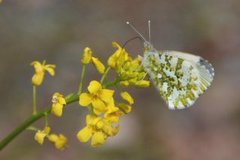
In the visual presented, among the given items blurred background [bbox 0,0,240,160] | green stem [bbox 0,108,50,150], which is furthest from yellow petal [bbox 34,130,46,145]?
blurred background [bbox 0,0,240,160]

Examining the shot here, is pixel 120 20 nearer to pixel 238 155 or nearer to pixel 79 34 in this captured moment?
pixel 79 34

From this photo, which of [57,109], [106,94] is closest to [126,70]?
[106,94]

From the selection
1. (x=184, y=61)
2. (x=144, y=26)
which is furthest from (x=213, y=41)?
(x=184, y=61)

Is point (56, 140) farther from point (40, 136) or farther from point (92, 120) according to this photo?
point (92, 120)

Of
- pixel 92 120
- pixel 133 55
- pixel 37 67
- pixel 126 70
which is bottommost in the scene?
pixel 92 120

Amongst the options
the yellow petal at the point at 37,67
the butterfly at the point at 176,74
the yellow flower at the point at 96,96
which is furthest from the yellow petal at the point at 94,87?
the yellow petal at the point at 37,67

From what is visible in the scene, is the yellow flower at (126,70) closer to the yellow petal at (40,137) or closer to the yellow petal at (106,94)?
the yellow petal at (106,94)

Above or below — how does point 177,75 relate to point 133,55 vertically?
below
